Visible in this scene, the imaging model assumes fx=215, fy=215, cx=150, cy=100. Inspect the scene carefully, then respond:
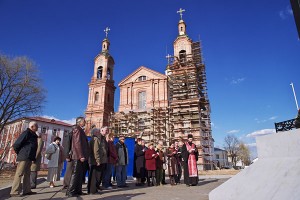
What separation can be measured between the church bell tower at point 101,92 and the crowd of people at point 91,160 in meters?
24.7

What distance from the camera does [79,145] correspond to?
509cm

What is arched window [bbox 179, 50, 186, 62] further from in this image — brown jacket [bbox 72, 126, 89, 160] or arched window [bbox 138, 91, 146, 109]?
brown jacket [bbox 72, 126, 89, 160]

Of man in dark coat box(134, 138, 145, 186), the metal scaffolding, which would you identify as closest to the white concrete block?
man in dark coat box(134, 138, 145, 186)

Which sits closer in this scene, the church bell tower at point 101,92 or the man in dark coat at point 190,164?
the man in dark coat at point 190,164

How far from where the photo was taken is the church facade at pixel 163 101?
25719 millimetres

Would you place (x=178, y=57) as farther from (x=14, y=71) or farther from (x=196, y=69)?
(x=14, y=71)

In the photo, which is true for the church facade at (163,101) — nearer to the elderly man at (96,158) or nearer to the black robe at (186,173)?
the black robe at (186,173)

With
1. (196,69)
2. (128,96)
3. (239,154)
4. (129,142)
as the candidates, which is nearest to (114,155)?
(129,142)

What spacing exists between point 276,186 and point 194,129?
22909 millimetres

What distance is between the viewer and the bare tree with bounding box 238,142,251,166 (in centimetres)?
5938

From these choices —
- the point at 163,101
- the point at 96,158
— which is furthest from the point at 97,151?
the point at 163,101

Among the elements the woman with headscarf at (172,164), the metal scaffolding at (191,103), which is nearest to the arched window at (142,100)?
the metal scaffolding at (191,103)

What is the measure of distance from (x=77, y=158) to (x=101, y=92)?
29633 millimetres

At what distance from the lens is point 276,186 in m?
2.46
